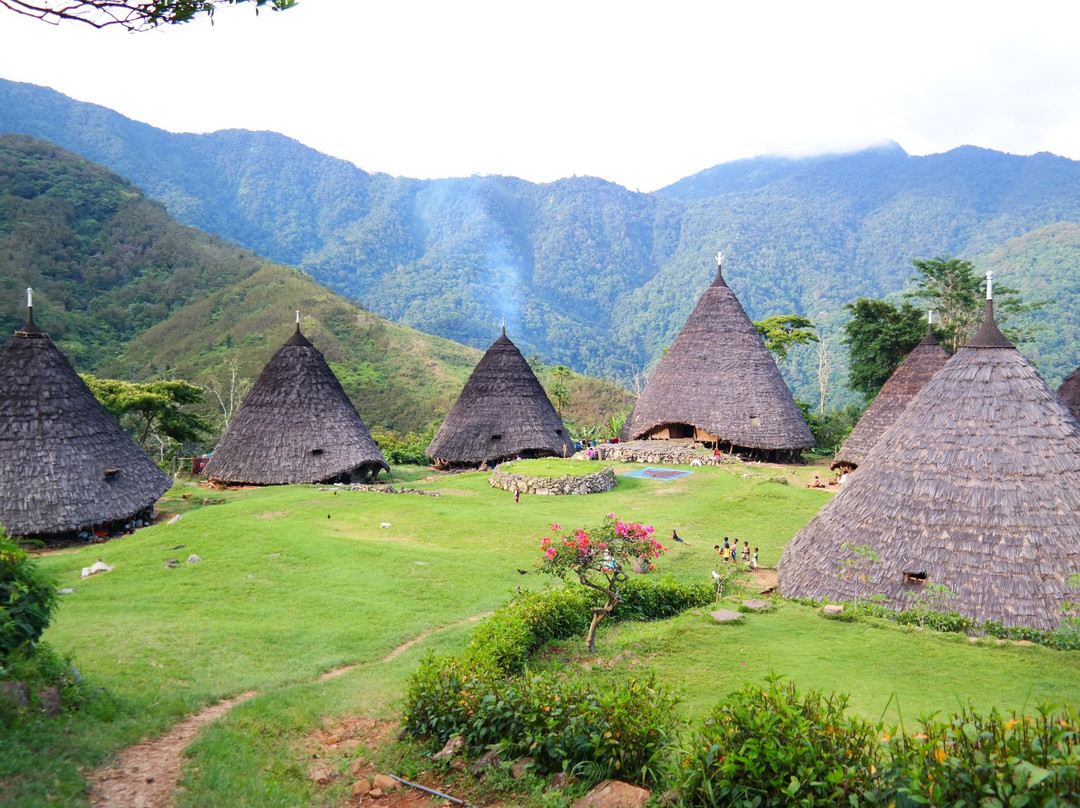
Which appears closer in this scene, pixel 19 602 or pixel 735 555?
pixel 19 602

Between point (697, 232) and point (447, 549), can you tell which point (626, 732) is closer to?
point (447, 549)

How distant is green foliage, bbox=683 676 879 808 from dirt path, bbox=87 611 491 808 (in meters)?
4.27

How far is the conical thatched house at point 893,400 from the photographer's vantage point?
A: 2427 centimetres

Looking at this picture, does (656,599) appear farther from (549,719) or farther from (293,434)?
(293,434)

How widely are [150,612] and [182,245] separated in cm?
5637

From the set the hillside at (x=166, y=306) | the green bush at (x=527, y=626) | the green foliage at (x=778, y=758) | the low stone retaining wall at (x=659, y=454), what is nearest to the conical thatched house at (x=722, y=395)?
the low stone retaining wall at (x=659, y=454)

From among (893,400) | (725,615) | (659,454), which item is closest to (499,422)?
(659,454)

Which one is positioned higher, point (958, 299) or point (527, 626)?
point (958, 299)

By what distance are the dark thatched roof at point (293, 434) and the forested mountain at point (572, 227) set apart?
48988 millimetres

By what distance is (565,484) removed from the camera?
74.2 ft

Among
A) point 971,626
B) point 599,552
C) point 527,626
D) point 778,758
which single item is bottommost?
point 527,626

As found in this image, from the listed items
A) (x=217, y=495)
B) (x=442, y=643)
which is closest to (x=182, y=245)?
(x=217, y=495)

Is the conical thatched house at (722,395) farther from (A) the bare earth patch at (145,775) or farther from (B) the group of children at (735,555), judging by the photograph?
(A) the bare earth patch at (145,775)

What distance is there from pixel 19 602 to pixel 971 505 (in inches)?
480
